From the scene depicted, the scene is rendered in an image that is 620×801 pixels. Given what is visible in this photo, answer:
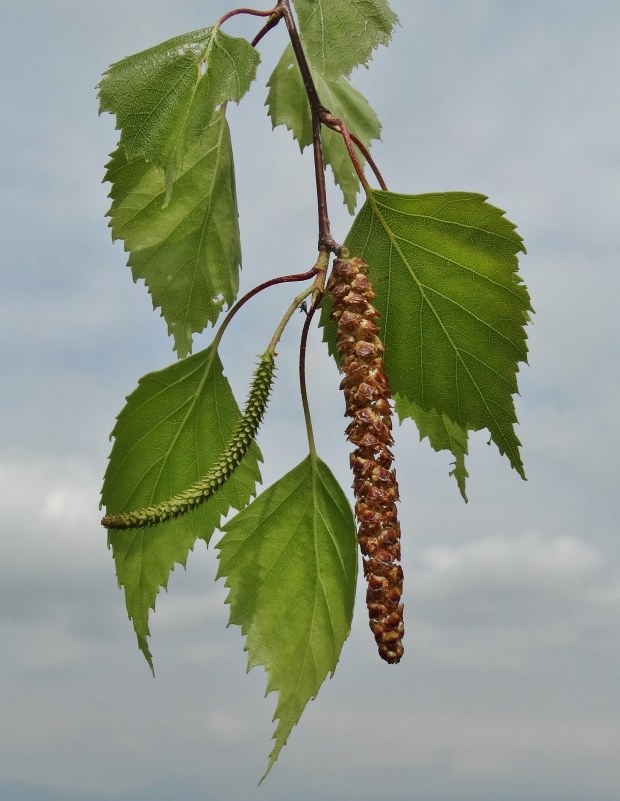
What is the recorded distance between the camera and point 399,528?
1.63 m

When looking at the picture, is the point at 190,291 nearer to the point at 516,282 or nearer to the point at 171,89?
the point at 171,89

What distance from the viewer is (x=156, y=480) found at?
1967 millimetres

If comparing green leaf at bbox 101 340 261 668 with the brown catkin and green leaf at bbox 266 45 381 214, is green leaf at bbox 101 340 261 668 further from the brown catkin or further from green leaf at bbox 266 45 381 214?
green leaf at bbox 266 45 381 214

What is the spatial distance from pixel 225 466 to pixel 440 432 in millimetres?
510

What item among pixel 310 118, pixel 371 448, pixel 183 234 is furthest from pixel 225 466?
pixel 310 118

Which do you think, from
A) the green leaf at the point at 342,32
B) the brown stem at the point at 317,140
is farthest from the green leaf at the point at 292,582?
the green leaf at the point at 342,32

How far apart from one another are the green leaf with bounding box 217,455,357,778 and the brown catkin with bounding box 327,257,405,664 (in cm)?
15

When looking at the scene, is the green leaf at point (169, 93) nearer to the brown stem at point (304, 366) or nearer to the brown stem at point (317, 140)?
the brown stem at point (317, 140)

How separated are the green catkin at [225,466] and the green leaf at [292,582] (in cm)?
21

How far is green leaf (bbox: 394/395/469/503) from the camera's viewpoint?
1991mm

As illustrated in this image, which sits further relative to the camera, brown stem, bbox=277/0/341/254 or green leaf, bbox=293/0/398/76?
green leaf, bbox=293/0/398/76

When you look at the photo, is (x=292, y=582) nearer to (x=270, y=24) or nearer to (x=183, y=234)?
(x=183, y=234)

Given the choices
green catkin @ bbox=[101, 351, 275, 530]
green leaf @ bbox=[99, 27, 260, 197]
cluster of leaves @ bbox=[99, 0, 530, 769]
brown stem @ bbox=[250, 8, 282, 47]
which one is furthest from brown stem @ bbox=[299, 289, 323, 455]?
brown stem @ bbox=[250, 8, 282, 47]

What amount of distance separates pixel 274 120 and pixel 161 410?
2.54 ft
